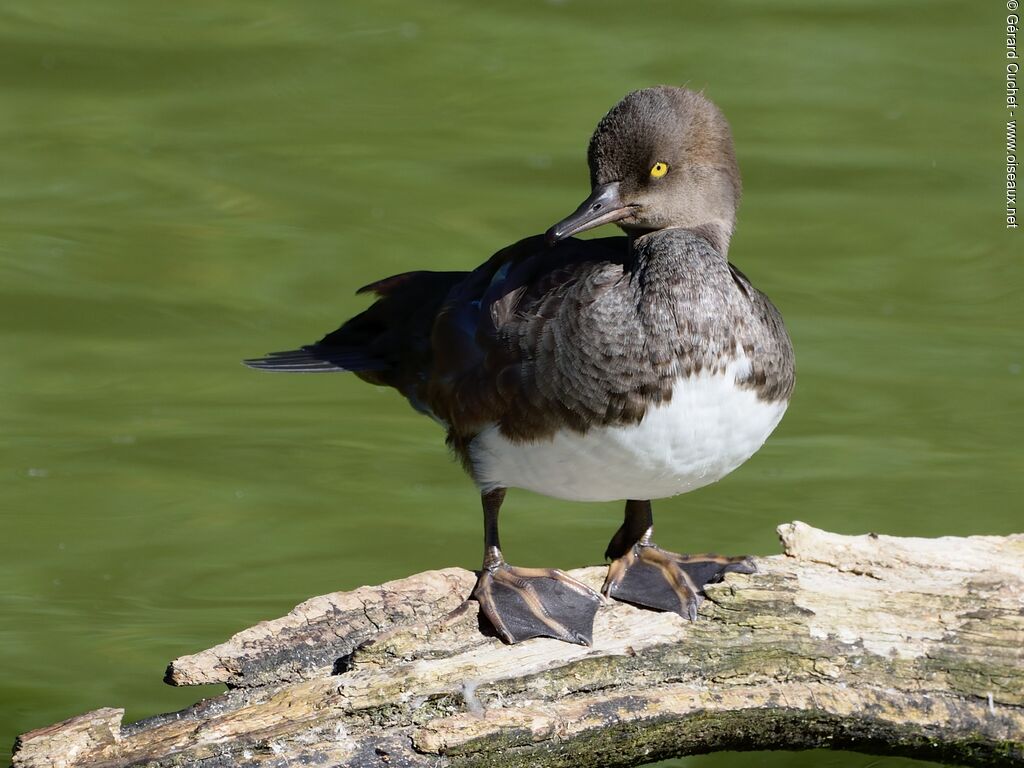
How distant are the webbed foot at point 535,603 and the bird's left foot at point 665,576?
4.2 inches

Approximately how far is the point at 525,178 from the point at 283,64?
73.3 inches

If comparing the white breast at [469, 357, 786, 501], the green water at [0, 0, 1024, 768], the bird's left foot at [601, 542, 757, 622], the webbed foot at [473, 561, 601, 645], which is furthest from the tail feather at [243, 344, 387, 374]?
the green water at [0, 0, 1024, 768]

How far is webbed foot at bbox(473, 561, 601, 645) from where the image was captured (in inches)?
165

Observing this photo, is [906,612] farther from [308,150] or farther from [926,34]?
[926,34]

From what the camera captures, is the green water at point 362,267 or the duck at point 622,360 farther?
the green water at point 362,267

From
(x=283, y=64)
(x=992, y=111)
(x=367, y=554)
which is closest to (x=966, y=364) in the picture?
(x=992, y=111)

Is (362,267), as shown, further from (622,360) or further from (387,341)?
(622,360)

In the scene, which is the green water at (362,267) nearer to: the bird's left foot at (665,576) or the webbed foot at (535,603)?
the bird's left foot at (665,576)

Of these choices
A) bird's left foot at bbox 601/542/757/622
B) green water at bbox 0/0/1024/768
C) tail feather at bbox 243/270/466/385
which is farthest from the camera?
green water at bbox 0/0/1024/768

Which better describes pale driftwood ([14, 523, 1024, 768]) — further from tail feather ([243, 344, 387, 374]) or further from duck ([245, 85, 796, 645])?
tail feather ([243, 344, 387, 374])

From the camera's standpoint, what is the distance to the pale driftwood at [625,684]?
382 cm

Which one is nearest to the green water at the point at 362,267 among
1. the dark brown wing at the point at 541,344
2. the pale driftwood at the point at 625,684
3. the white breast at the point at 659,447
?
the pale driftwood at the point at 625,684

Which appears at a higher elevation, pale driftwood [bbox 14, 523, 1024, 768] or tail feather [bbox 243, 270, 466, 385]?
tail feather [bbox 243, 270, 466, 385]

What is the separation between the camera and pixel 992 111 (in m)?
9.03
